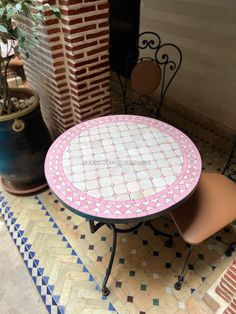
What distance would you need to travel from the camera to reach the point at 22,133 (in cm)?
209

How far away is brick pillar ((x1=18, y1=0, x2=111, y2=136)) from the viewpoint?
196 centimetres

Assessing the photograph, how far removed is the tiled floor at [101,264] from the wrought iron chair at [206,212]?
0.15 meters

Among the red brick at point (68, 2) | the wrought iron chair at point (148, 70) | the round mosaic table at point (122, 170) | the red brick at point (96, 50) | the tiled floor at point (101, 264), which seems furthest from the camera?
the wrought iron chair at point (148, 70)

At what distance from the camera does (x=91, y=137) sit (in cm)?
178

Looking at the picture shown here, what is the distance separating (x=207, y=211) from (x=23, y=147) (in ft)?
4.95

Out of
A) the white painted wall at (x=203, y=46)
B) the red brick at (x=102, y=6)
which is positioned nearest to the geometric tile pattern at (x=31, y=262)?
the red brick at (x=102, y=6)

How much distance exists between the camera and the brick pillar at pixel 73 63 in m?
1.96

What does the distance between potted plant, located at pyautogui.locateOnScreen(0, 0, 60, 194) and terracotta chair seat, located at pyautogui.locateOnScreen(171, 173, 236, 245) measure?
4.28 ft

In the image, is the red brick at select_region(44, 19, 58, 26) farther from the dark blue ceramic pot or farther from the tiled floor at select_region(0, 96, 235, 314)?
the tiled floor at select_region(0, 96, 235, 314)

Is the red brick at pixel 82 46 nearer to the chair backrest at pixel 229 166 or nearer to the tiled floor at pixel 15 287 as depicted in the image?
the chair backrest at pixel 229 166

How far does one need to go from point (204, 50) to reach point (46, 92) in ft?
5.63

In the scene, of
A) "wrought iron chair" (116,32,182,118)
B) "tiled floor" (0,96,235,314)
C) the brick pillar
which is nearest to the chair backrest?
"tiled floor" (0,96,235,314)

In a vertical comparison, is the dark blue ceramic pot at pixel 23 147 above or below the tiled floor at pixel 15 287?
above

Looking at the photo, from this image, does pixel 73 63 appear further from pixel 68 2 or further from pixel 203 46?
pixel 203 46
